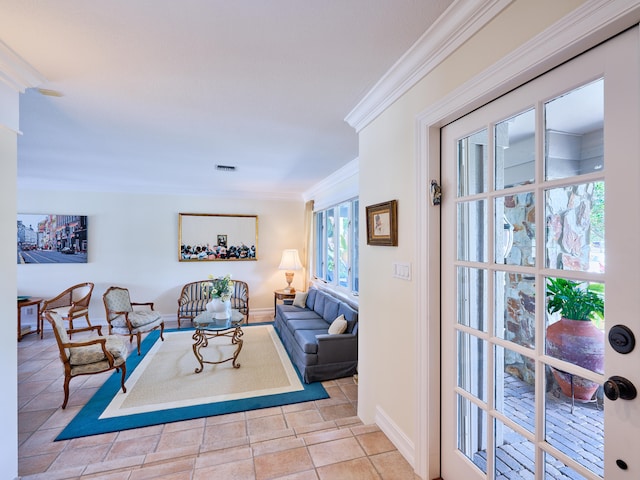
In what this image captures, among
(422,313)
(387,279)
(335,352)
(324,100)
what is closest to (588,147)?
(422,313)

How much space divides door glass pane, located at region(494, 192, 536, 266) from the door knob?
1.34 ft

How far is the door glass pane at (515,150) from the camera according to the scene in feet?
3.68

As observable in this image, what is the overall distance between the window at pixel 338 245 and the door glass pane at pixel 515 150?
2969mm

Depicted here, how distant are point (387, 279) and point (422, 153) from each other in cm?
82

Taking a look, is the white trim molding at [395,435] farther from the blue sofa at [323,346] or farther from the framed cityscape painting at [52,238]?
the framed cityscape painting at [52,238]

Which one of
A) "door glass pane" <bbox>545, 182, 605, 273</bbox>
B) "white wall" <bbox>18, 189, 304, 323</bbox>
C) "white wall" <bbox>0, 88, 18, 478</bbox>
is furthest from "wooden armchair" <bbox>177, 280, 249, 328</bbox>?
"door glass pane" <bbox>545, 182, 605, 273</bbox>

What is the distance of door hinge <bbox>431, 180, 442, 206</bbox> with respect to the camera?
155 cm

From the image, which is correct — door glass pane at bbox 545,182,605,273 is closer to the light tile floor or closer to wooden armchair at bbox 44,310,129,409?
the light tile floor

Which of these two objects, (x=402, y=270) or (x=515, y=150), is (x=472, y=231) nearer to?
(x=515, y=150)

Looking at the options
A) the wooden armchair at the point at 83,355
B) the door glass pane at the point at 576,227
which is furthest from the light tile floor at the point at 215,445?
the door glass pane at the point at 576,227

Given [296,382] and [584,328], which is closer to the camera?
[584,328]

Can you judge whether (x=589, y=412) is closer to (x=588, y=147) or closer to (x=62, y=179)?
(x=588, y=147)

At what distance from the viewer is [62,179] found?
4.71 metres

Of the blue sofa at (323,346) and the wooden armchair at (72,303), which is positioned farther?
the wooden armchair at (72,303)
